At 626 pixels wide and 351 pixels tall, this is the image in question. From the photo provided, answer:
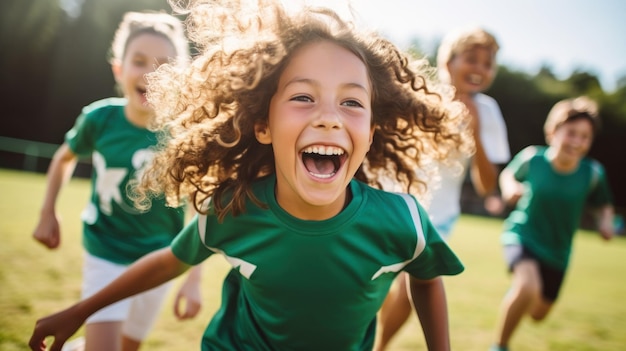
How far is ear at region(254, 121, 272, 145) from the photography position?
2.45 meters

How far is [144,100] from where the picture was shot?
3500 millimetres

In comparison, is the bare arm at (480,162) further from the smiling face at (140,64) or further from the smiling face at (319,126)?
the smiling face at (140,64)

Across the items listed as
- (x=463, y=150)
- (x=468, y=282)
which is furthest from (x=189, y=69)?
(x=468, y=282)

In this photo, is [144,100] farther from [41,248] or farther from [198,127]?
[41,248]

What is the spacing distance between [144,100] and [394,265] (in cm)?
205

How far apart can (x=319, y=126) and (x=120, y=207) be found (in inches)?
71.1

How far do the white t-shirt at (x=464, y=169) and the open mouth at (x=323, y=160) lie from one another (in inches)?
72.8

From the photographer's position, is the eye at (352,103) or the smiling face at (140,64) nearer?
the eye at (352,103)

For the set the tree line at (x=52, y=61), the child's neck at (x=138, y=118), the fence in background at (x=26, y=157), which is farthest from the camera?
the tree line at (x=52, y=61)

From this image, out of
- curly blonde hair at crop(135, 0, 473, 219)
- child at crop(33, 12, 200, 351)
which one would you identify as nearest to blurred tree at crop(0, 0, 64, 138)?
child at crop(33, 12, 200, 351)

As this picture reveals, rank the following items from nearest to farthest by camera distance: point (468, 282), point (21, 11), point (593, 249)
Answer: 1. point (468, 282)
2. point (593, 249)
3. point (21, 11)

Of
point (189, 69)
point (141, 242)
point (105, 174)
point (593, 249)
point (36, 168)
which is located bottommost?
point (36, 168)

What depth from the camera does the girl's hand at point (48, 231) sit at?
10.9ft

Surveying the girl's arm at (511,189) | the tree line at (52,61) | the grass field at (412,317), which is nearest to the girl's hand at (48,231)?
the grass field at (412,317)
